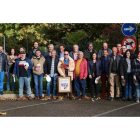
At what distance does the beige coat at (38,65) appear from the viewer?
41.1ft

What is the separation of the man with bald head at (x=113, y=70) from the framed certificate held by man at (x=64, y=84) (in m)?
1.62

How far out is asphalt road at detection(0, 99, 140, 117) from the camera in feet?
30.0

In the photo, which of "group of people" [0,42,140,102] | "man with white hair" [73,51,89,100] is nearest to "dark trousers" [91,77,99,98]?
"group of people" [0,42,140,102]

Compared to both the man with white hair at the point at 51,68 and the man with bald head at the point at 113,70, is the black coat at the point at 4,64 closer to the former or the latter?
the man with white hair at the point at 51,68

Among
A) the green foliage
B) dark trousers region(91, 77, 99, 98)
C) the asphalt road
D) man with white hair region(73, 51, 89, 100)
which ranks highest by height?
the green foliage

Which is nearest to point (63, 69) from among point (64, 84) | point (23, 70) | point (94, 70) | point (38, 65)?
point (64, 84)

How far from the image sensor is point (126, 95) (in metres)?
12.1

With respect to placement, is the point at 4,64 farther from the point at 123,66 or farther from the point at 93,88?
the point at 123,66

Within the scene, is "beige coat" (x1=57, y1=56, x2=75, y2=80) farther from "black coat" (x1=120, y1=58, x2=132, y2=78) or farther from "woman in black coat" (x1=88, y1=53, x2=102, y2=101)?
"black coat" (x1=120, y1=58, x2=132, y2=78)

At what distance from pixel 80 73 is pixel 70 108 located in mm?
2558

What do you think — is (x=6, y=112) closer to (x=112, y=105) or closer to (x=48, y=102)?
(x=48, y=102)

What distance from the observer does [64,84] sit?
12.6m

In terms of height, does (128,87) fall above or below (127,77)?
below

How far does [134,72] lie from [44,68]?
3.52 m
